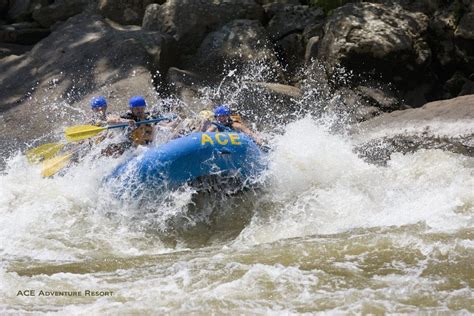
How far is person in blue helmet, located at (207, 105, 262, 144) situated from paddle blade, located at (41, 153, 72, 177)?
68.5 inches

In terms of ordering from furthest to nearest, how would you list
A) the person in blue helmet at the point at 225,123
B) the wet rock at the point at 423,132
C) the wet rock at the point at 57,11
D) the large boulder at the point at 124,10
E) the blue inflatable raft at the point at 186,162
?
the wet rock at the point at 57,11 → the large boulder at the point at 124,10 → the wet rock at the point at 423,132 → the person in blue helmet at the point at 225,123 → the blue inflatable raft at the point at 186,162

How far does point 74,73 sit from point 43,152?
126 inches

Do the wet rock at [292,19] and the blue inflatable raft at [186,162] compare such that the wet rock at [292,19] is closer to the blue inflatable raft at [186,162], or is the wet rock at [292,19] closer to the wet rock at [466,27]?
the wet rock at [466,27]

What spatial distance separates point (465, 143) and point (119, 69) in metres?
5.67

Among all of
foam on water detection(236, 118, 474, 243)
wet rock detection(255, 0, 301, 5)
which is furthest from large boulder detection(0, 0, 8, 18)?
foam on water detection(236, 118, 474, 243)

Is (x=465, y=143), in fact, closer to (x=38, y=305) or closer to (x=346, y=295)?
(x=346, y=295)

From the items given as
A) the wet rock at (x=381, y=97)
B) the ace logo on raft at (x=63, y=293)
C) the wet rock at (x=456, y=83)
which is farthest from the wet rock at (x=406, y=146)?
the ace logo on raft at (x=63, y=293)

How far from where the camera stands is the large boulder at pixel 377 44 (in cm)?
955

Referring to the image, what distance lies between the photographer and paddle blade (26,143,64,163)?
7.90m

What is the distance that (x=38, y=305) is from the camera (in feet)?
13.1

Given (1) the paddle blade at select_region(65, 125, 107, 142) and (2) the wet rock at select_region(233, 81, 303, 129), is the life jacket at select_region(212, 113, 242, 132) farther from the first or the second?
(2) the wet rock at select_region(233, 81, 303, 129)

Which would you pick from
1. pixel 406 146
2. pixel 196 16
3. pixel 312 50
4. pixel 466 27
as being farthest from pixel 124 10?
pixel 406 146

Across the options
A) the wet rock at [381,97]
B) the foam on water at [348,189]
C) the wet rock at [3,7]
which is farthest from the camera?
the wet rock at [3,7]

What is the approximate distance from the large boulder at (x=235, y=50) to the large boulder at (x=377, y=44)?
111cm
